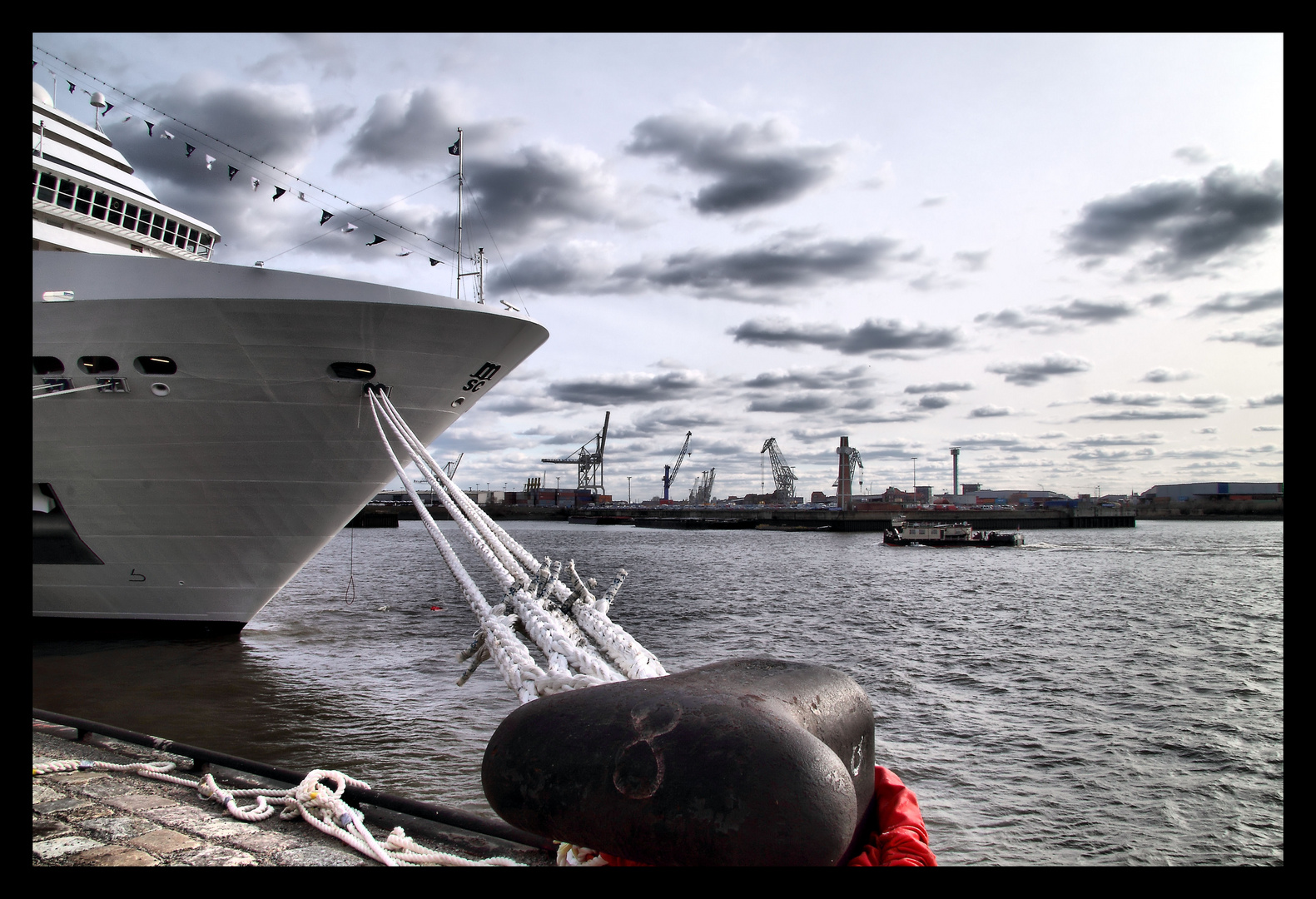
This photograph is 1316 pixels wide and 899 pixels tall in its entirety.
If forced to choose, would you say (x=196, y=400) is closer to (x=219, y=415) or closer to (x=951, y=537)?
(x=219, y=415)

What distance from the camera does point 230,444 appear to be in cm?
1103

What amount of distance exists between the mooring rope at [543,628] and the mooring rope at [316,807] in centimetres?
96

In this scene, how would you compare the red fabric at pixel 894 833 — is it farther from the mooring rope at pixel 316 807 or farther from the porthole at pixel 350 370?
the porthole at pixel 350 370

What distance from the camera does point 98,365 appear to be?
1048 cm

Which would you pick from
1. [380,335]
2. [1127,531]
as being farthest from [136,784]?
[1127,531]

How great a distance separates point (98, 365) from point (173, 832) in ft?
29.6

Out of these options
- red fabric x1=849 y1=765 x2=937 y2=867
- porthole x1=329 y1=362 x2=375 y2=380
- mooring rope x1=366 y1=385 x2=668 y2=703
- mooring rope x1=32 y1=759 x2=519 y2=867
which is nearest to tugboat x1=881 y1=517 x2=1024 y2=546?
porthole x1=329 y1=362 x2=375 y2=380

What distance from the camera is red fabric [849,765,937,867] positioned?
2590 mm

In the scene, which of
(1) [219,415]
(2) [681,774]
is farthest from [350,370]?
(2) [681,774]

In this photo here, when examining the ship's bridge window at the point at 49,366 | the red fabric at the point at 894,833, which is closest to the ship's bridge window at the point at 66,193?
the ship's bridge window at the point at 49,366

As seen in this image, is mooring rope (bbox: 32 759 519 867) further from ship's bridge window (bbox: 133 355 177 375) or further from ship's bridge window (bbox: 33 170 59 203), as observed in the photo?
ship's bridge window (bbox: 33 170 59 203)

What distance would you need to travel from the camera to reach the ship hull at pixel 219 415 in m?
9.95

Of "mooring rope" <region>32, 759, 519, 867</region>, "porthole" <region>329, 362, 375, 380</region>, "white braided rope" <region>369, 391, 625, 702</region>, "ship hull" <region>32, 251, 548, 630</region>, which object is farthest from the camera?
"porthole" <region>329, 362, 375, 380</region>

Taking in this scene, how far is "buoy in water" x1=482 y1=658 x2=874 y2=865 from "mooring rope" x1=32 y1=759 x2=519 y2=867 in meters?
1.37
